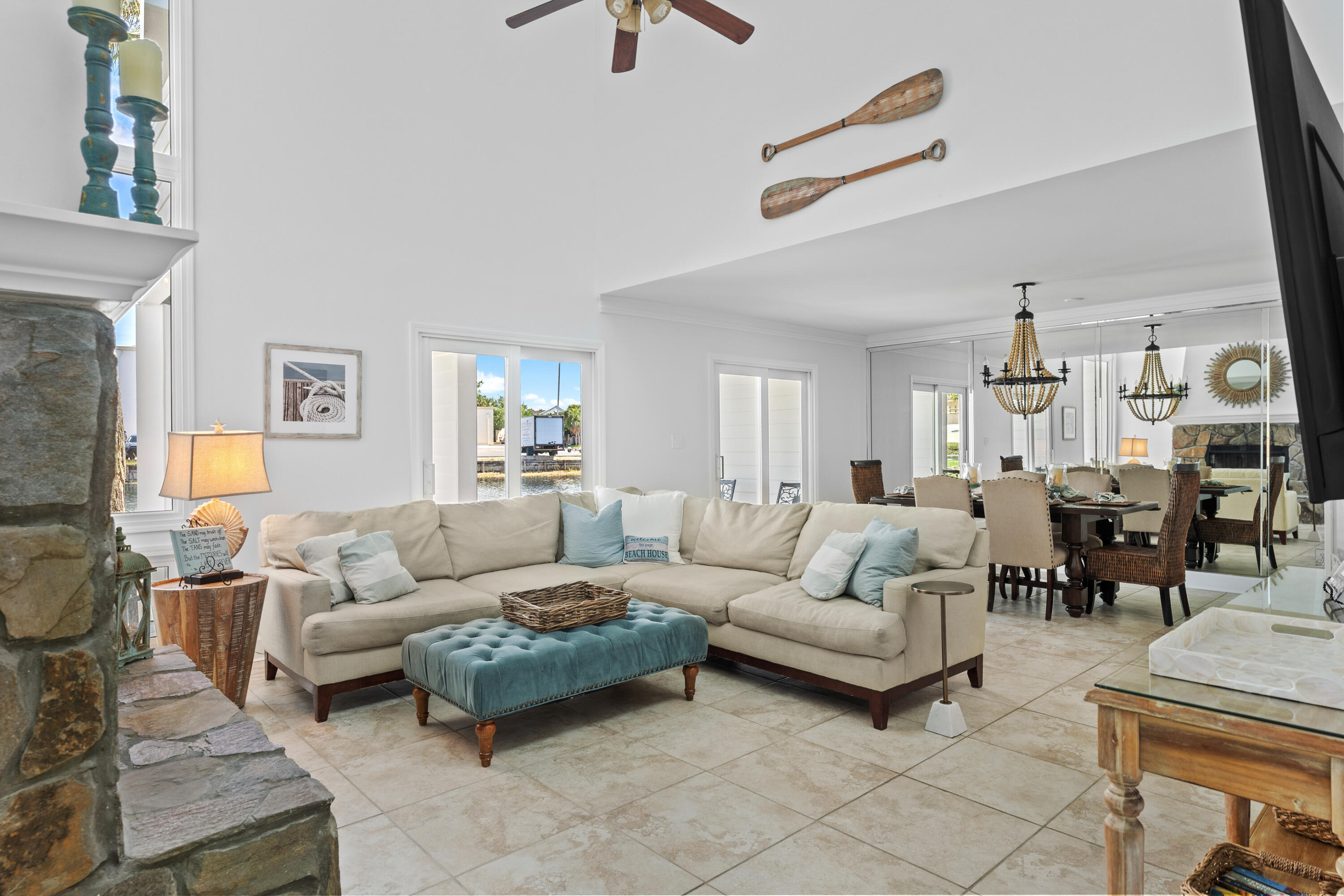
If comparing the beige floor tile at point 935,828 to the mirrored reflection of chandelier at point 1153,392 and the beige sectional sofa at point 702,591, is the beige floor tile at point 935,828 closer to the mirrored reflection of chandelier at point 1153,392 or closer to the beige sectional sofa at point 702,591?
the beige sectional sofa at point 702,591

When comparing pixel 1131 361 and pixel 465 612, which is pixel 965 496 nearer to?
pixel 1131 361

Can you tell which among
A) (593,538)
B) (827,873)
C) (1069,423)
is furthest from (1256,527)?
(827,873)

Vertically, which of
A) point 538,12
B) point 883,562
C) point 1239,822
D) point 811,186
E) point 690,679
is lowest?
point 690,679

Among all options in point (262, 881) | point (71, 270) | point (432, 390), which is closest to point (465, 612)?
point (432, 390)

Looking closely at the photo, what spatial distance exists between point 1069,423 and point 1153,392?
698 millimetres

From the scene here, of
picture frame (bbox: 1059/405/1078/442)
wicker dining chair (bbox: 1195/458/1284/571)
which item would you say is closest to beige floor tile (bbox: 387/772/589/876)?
wicker dining chair (bbox: 1195/458/1284/571)

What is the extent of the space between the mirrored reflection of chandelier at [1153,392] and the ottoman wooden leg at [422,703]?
5.75 m

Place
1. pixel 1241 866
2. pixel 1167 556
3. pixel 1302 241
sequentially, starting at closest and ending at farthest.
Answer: pixel 1302 241, pixel 1241 866, pixel 1167 556

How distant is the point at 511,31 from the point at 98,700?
5808 mm

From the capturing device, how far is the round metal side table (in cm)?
307

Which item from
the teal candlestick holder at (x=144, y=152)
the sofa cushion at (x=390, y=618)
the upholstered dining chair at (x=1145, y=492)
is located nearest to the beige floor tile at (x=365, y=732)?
the sofa cushion at (x=390, y=618)

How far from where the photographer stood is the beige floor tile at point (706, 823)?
2203mm

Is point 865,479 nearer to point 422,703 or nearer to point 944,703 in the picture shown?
point 944,703

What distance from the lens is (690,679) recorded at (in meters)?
3.54
